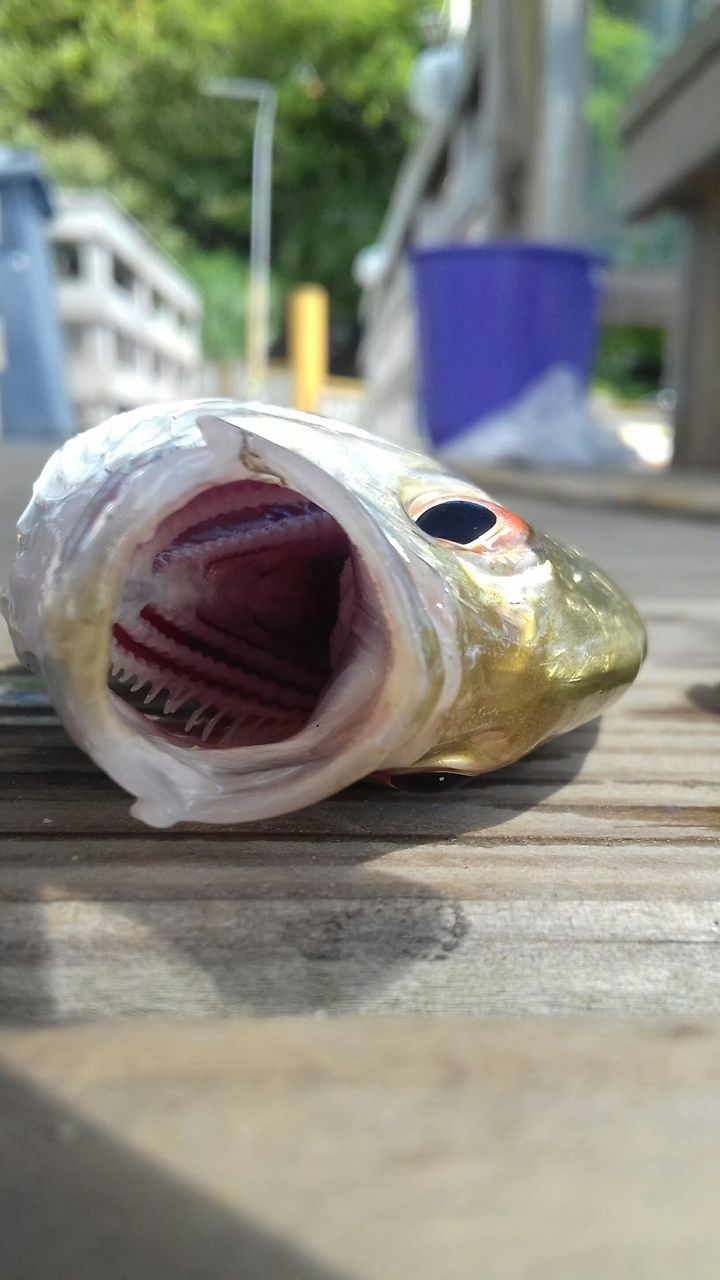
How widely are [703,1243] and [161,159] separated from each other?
32585 mm

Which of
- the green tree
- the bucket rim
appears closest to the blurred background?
the bucket rim

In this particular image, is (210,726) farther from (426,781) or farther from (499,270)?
(499,270)

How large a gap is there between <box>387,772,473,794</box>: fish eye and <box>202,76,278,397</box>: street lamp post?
22.0m

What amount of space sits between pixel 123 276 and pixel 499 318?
25.6ft

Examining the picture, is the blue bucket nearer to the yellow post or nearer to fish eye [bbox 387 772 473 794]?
fish eye [bbox 387 772 473 794]

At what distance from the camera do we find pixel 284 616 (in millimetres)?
1407

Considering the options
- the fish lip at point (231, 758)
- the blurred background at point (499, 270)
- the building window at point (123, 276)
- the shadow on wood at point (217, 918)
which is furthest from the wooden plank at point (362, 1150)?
the building window at point (123, 276)

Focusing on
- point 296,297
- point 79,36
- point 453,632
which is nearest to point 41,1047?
point 453,632

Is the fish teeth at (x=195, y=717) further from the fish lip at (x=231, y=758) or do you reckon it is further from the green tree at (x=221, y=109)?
the green tree at (x=221, y=109)

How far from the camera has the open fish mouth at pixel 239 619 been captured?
1.24 metres

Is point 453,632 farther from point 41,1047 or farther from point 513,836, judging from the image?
point 41,1047

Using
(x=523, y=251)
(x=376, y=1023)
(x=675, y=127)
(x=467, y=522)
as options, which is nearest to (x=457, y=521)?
(x=467, y=522)

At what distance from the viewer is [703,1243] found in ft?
1.80

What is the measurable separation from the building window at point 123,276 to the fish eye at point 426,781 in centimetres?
1196
